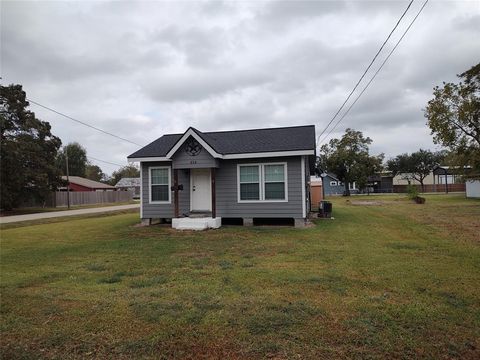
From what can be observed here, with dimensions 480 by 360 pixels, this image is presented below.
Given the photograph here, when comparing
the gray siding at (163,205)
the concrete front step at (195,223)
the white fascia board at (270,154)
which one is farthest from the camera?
the gray siding at (163,205)

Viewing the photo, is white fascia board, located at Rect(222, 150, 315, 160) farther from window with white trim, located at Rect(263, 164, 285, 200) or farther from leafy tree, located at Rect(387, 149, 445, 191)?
leafy tree, located at Rect(387, 149, 445, 191)

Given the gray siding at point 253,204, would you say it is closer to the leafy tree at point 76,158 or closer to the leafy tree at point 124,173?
the leafy tree at point 76,158

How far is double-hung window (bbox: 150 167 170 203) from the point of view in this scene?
15039 mm

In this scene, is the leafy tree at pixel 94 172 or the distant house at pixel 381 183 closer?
the distant house at pixel 381 183

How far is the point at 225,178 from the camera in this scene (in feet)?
47.0

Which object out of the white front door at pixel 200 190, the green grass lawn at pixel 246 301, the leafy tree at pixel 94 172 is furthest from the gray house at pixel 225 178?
the leafy tree at pixel 94 172

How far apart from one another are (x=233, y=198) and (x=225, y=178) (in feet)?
2.81

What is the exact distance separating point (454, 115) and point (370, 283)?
2112 centimetres

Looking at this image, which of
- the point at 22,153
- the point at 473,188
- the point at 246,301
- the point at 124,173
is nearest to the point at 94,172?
the point at 124,173

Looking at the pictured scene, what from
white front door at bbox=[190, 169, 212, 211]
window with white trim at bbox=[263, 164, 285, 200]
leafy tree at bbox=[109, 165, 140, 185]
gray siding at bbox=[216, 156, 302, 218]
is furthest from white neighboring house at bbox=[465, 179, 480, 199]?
leafy tree at bbox=[109, 165, 140, 185]

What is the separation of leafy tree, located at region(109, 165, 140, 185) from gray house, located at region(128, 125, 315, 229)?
79.0 meters

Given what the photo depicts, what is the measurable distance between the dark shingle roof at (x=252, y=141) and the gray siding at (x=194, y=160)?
17.6 inches

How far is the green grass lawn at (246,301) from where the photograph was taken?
3746mm

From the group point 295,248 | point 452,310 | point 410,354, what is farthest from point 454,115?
point 410,354
